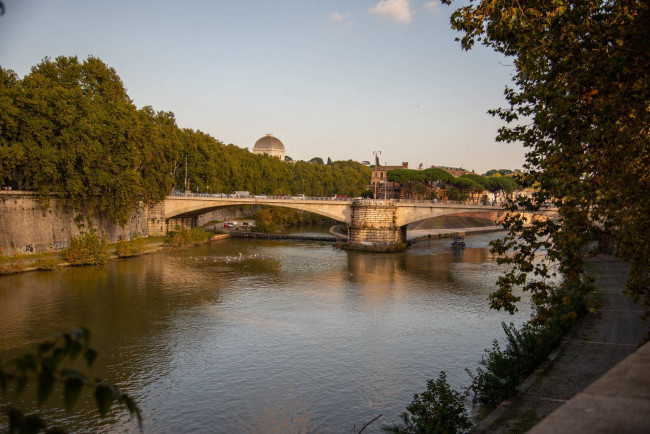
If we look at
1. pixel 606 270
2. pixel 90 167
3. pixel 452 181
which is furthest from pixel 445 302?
pixel 452 181

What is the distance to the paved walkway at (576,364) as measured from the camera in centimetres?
1099

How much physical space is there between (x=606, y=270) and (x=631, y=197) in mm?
23325

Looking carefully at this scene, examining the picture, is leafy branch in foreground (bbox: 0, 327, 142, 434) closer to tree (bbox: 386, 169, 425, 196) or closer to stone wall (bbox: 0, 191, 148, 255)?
stone wall (bbox: 0, 191, 148, 255)

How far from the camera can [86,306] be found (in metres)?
24.1

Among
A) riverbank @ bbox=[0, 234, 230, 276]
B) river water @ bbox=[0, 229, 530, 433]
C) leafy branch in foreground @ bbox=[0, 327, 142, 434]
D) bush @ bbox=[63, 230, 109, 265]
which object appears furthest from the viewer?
bush @ bbox=[63, 230, 109, 265]

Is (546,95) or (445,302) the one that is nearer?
(546,95)

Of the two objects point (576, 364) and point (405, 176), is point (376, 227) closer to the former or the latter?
point (405, 176)

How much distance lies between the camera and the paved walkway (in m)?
11.0

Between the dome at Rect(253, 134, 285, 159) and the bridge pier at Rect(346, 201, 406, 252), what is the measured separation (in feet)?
270

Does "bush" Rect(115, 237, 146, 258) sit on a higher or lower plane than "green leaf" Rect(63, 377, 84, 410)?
lower

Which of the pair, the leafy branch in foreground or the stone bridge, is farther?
the stone bridge

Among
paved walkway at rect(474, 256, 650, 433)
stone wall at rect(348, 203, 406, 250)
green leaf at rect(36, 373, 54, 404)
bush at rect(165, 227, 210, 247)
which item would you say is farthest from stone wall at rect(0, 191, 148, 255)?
green leaf at rect(36, 373, 54, 404)

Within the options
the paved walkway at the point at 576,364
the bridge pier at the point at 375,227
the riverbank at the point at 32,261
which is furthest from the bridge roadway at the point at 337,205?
the paved walkway at the point at 576,364

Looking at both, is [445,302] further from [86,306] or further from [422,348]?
[86,306]
